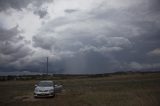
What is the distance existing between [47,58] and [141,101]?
6623cm

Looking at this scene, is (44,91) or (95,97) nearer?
(95,97)

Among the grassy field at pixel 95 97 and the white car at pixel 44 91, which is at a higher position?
the white car at pixel 44 91

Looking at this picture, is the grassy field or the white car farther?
the white car

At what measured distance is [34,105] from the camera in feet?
60.3

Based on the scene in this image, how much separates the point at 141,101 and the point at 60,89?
15.2m

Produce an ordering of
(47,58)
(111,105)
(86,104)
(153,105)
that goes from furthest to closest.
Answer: (47,58) → (86,104) → (111,105) → (153,105)

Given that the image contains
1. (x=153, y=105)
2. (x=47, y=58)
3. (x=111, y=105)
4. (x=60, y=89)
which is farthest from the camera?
(x=47, y=58)

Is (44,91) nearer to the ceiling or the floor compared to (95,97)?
nearer to the ceiling

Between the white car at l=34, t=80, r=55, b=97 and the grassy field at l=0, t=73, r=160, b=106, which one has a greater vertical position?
the white car at l=34, t=80, r=55, b=97

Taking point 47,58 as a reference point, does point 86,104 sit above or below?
below

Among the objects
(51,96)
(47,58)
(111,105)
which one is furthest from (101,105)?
(47,58)

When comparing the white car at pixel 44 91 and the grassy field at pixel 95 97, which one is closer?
the grassy field at pixel 95 97

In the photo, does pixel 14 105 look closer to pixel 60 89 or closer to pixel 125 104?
pixel 125 104

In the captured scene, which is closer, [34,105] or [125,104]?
[125,104]
